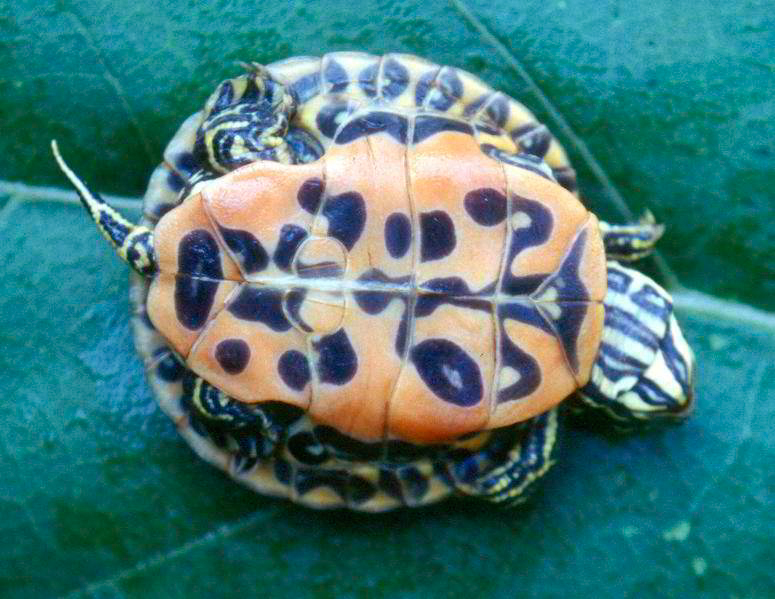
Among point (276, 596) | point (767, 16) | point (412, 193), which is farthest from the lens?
point (276, 596)

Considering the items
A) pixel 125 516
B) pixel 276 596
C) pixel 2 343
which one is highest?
pixel 2 343

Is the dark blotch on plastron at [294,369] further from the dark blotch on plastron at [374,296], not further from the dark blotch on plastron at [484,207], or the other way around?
the dark blotch on plastron at [484,207]

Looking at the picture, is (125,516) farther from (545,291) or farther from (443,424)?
(545,291)

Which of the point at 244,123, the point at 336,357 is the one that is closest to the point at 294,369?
the point at 336,357

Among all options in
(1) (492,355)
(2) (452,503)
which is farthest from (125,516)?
(1) (492,355)

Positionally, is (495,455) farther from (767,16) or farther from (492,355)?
(767,16)

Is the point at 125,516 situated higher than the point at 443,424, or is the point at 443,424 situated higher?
the point at 443,424

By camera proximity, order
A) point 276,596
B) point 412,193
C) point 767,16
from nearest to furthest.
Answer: point 412,193, point 767,16, point 276,596

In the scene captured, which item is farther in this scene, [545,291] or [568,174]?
[568,174]

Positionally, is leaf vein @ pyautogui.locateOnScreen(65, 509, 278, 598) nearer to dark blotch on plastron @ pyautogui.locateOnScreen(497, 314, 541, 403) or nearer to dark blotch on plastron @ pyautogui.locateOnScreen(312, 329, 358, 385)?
dark blotch on plastron @ pyautogui.locateOnScreen(312, 329, 358, 385)
